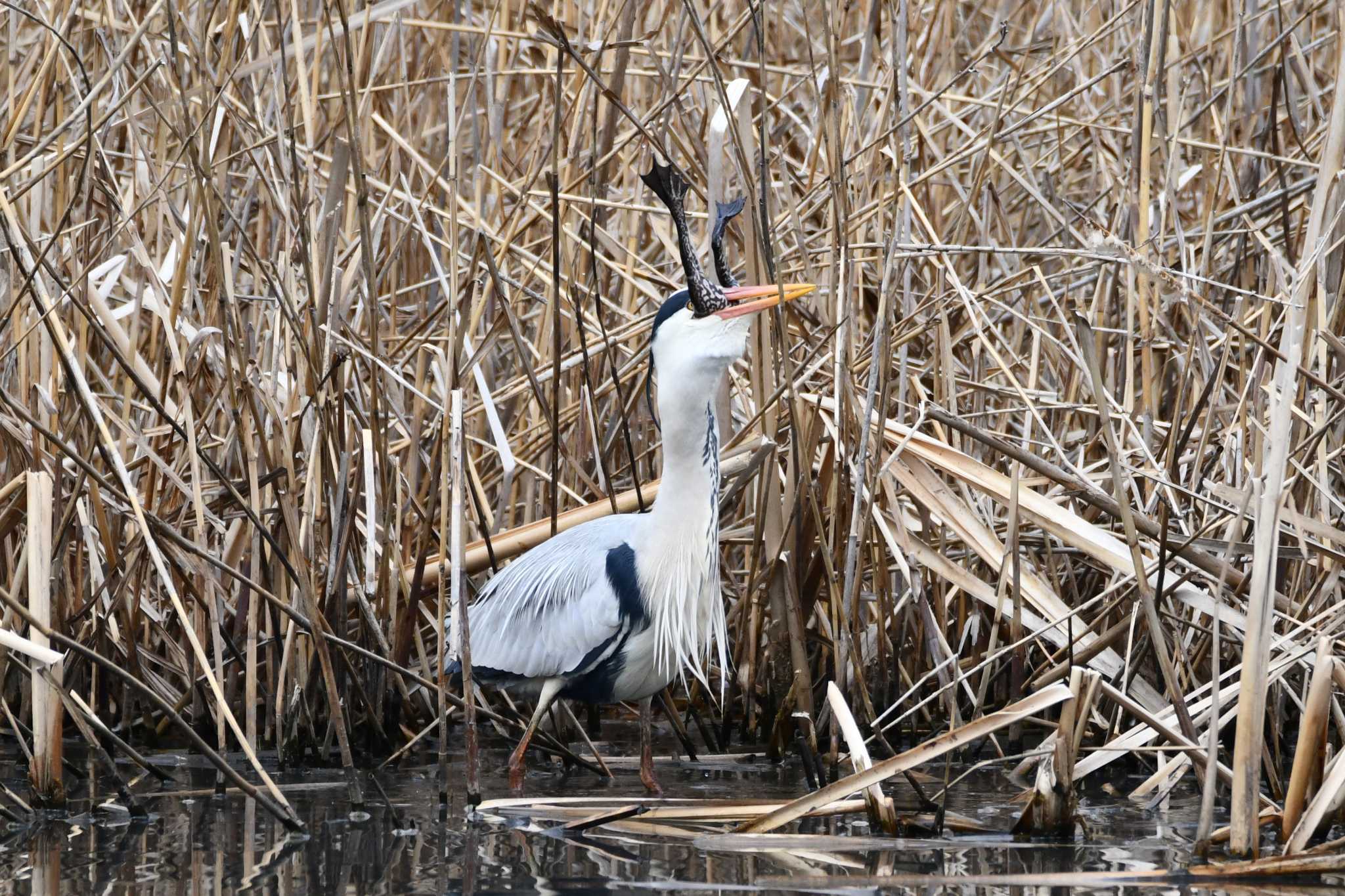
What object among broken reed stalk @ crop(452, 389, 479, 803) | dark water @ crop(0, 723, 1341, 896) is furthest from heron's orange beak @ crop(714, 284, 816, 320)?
dark water @ crop(0, 723, 1341, 896)

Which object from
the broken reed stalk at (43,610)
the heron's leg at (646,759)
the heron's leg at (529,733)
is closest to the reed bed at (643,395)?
the broken reed stalk at (43,610)

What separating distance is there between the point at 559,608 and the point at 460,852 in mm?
931

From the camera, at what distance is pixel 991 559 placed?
142 inches

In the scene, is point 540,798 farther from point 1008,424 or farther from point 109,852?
point 1008,424

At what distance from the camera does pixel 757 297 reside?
11.2 ft

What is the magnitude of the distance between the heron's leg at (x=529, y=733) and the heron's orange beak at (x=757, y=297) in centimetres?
106

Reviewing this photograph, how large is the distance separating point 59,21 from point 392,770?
196 cm

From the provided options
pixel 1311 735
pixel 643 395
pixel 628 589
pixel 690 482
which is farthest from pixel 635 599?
pixel 1311 735

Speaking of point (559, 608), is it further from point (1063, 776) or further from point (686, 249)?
point (1063, 776)

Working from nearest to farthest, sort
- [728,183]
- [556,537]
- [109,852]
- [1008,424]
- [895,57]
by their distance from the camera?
[109,852], [895,57], [556,537], [1008,424], [728,183]

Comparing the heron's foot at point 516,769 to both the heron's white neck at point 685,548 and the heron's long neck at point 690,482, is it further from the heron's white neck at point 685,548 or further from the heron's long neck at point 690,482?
the heron's long neck at point 690,482

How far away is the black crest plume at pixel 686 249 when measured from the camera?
11.0 feet

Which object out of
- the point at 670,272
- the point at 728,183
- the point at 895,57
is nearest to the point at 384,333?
the point at 670,272

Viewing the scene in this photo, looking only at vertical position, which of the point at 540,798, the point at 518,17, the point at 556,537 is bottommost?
the point at 540,798
